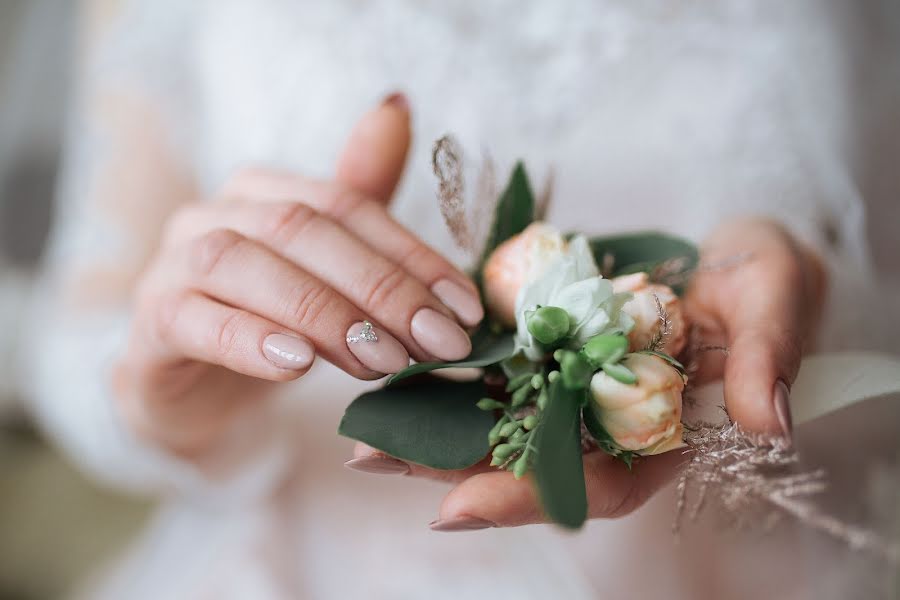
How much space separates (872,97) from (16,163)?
161cm

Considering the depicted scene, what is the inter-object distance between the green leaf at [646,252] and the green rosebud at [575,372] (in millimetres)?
146

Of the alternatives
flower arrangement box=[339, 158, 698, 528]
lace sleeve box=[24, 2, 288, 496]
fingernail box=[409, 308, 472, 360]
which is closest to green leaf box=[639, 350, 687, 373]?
flower arrangement box=[339, 158, 698, 528]

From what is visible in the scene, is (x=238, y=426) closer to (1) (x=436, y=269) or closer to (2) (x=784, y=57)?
(1) (x=436, y=269)

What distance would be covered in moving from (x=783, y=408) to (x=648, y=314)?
82 millimetres

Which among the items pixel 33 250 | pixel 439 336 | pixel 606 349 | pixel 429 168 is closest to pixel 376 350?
pixel 439 336

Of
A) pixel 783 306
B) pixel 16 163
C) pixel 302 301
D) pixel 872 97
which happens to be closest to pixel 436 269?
pixel 302 301

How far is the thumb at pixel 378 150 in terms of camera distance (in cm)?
52

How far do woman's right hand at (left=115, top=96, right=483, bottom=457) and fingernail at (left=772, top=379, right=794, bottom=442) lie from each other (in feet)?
0.54

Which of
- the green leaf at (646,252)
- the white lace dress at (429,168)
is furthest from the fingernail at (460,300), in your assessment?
the white lace dress at (429,168)

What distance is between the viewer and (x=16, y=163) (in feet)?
4.64

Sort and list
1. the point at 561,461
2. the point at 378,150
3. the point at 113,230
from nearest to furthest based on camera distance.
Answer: the point at 561,461, the point at 378,150, the point at 113,230

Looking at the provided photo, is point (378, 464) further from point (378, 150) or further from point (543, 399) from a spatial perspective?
point (378, 150)

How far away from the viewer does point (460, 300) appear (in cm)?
41

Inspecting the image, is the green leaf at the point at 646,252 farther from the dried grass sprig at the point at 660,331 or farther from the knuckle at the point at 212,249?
the knuckle at the point at 212,249
